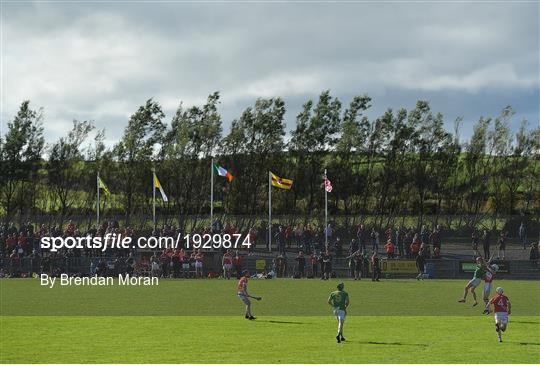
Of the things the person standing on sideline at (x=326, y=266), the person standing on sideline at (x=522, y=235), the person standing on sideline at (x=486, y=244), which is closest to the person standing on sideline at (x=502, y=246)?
the person standing on sideline at (x=486, y=244)

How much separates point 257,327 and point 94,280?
25.8 meters

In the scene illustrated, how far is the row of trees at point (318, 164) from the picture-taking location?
88.1 meters

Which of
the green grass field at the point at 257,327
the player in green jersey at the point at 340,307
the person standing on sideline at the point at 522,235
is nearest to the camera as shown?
the green grass field at the point at 257,327

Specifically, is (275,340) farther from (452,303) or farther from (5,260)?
(5,260)

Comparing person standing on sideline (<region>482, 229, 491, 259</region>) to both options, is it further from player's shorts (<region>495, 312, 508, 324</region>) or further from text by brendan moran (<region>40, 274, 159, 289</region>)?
player's shorts (<region>495, 312, 508, 324</region>)

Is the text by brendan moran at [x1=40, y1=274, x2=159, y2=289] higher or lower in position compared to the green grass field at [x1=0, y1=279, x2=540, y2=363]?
higher

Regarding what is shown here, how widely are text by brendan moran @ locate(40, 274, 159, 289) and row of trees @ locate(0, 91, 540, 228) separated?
35882mm

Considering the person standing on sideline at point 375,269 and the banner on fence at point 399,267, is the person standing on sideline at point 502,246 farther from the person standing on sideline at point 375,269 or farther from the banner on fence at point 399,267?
the person standing on sideline at point 375,269

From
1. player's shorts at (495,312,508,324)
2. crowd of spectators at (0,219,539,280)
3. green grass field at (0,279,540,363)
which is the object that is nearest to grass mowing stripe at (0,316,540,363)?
green grass field at (0,279,540,363)

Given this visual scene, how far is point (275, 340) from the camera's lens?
23.8 metres

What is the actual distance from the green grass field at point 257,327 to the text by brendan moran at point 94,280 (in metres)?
5.87

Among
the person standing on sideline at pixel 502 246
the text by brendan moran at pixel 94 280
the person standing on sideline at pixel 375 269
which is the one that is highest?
the person standing on sideline at pixel 502 246

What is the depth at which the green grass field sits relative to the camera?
2122 centimetres

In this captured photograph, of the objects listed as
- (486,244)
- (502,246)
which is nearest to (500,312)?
(486,244)
